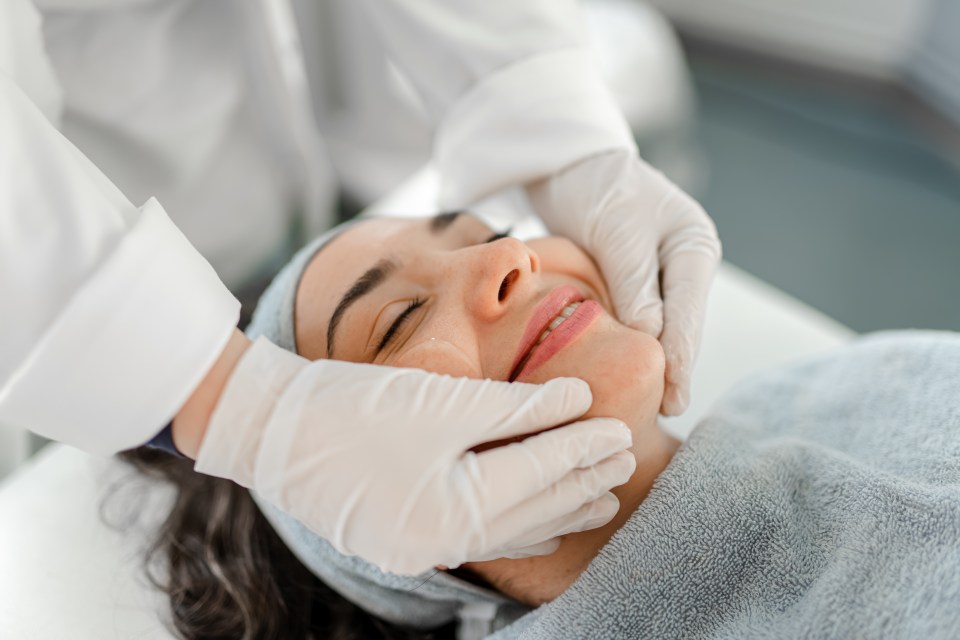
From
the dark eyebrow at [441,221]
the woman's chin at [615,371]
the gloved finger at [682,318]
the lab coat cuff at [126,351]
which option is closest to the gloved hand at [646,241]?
the gloved finger at [682,318]

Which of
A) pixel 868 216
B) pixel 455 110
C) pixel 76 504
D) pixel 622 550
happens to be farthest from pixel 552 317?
pixel 868 216

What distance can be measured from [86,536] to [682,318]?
2.97 feet

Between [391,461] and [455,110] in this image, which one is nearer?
[391,461]

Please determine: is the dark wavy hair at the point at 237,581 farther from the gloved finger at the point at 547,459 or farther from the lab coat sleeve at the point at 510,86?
the lab coat sleeve at the point at 510,86

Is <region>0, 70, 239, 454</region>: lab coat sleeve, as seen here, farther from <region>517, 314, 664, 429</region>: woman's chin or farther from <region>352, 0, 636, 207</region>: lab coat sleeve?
<region>352, 0, 636, 207</region>: lab coat sleeve

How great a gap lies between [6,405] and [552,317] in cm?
54

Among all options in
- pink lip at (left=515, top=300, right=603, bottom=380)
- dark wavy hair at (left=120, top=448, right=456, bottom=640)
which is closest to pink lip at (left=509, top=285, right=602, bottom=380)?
pink lip at (left=515, top=300, right=603, bottom=380)

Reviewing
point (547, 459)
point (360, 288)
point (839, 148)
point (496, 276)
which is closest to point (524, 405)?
point (547, 459)

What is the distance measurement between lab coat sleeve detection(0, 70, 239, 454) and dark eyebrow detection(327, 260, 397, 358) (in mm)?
198

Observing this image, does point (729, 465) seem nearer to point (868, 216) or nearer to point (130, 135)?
point (130, 135)

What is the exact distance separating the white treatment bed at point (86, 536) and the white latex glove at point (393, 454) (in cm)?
46

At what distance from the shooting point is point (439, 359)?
2.56ft

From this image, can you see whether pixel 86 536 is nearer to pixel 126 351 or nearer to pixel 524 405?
pixel 126 351

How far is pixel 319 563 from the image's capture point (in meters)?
0.96
